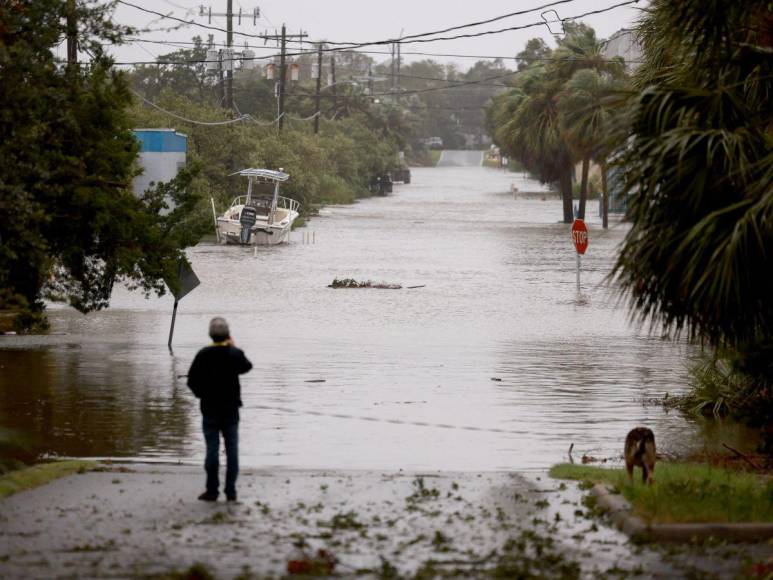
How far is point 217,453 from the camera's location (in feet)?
34.5

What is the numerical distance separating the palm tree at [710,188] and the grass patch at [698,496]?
1.08 meters

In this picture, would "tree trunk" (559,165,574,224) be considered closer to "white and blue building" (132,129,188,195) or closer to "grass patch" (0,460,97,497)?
"white and blue building" (132,129,188,195)

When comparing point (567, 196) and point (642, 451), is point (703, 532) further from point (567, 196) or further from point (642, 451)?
point (567, 196)

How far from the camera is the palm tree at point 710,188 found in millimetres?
9797

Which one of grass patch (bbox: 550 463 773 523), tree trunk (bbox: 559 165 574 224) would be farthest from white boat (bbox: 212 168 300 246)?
grass patch (bbox: 550 463 773 523)

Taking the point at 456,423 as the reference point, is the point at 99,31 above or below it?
above

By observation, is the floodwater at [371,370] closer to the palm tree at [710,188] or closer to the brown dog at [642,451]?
the palm tree at [710,188]

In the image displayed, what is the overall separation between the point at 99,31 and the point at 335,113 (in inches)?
4354

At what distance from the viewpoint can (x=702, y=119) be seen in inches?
423

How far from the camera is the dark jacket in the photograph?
1049 centimetres

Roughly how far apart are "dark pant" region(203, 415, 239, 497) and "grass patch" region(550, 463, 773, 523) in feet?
9.43

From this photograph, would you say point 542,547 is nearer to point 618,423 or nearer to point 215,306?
point 618,423

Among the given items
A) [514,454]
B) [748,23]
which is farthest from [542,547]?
[514,454]

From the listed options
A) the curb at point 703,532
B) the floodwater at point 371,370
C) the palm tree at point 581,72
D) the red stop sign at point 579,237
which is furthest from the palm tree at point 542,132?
the curb at point 703,532
